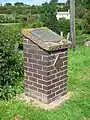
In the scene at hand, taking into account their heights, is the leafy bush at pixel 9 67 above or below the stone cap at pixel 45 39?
below

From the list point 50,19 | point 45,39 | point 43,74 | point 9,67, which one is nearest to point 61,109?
point 43,74

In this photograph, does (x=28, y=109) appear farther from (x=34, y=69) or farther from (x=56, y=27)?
(x=56, y=27)

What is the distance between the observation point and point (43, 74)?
429cm

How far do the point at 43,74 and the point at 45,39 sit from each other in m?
0.57

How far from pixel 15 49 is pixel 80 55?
359 centimetres

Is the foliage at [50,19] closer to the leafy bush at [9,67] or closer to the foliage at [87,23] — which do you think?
the foliage at [87,23]

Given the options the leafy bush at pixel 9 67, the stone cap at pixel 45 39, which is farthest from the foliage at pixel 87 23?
the stone cap at pixel 45 39

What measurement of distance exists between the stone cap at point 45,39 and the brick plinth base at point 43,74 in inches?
3.5

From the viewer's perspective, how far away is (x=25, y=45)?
14.9ft

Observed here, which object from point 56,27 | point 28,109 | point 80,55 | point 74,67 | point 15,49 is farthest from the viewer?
point 56,27

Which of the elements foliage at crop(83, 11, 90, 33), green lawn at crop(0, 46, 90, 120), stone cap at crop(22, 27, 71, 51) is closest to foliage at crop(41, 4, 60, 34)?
foliage at crop(83, 11, 90, 33)

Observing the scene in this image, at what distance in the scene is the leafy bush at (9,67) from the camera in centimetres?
476

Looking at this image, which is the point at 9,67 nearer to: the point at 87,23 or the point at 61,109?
the point at 61,109

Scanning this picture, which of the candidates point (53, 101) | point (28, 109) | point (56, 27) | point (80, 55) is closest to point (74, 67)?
point (80, 55)
